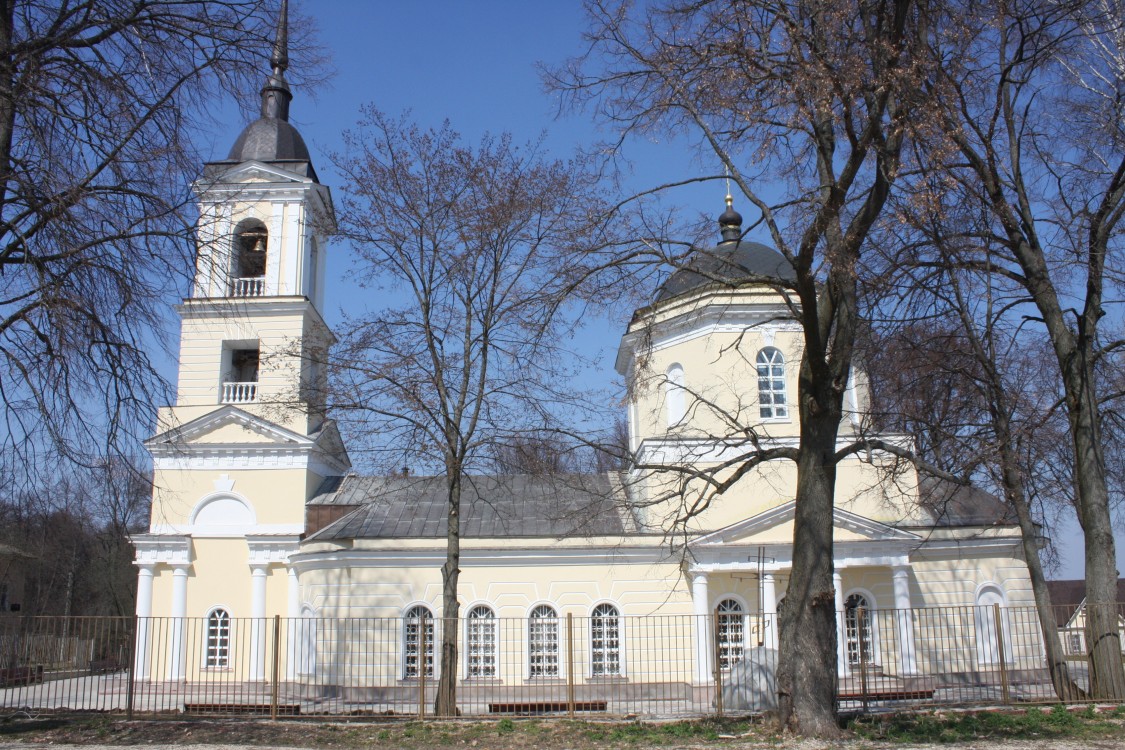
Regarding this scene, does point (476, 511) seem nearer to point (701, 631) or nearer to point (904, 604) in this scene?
point (701, 631)

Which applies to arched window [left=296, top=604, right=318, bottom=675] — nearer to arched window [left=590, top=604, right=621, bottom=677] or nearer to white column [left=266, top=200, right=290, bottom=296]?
arched window [left=590, top=604, right=621, bottom=677]

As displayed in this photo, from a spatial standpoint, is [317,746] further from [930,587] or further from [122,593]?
[122,593]

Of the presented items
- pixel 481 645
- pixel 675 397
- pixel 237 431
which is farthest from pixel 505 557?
pixel 237 431

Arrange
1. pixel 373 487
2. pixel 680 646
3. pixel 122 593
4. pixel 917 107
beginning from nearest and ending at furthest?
pixel 917 107 < pixel 680 646 < pixel 373 487 < pixel 122 593

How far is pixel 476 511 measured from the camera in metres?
25.0

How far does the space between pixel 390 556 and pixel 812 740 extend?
13.9 metres

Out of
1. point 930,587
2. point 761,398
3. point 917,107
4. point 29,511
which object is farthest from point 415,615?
point 917,107

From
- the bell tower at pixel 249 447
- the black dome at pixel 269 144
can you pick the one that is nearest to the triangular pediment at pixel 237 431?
the bell tower at pixel 249 447

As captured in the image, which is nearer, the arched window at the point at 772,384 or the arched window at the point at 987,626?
the arched window at the point at 987,626

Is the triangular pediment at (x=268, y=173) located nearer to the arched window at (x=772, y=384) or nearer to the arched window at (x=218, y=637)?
the arched window at (x=218, y=637)

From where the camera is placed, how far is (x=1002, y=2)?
436 inches

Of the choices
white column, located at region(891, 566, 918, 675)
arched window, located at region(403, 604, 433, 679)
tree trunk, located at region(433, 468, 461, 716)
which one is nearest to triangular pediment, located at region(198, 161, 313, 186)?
arched window, located at region(403, 604, 433, 679)

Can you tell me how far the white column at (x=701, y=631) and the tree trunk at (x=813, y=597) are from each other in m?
9.14

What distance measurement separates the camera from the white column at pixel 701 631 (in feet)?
68.7
